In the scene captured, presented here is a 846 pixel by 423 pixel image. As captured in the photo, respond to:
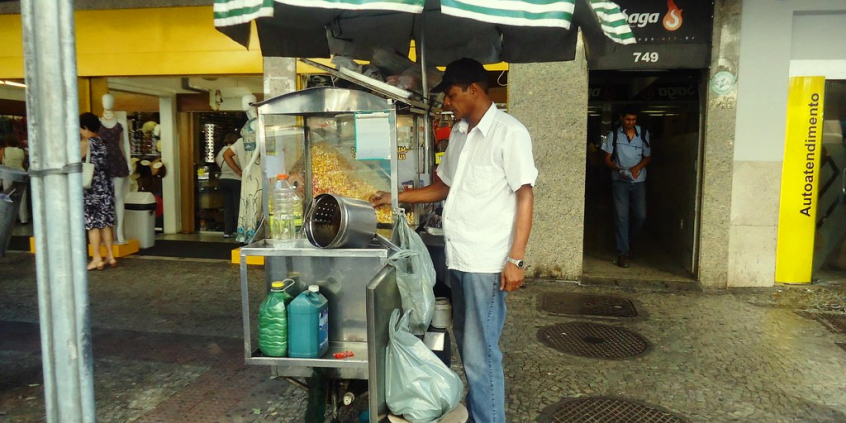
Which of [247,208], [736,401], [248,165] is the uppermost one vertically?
[248,165]

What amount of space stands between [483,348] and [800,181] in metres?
5.46

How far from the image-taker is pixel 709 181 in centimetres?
678

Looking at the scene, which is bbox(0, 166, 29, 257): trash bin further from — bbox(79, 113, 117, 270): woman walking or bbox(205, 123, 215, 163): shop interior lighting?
bbox(205, 123, 215, 163): shop interior lighting

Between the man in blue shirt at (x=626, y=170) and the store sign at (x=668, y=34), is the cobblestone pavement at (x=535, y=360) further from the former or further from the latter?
the store sign at (x=668, y=34)

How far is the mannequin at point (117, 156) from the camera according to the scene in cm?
775

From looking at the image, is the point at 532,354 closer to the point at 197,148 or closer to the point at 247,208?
the point at 247,208

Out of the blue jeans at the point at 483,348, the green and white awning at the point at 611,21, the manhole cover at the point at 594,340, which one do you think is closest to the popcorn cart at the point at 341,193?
the blue jeans at the point at 483,348

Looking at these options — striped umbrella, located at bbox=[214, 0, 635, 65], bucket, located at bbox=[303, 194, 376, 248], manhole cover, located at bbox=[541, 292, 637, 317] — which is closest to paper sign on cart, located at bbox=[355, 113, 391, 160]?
bucket, located at bbox=[303, 194, 376, 248]

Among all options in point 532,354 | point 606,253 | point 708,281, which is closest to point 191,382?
point 532,354

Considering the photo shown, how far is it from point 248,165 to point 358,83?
4925mm

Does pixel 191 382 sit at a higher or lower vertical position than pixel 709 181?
lower

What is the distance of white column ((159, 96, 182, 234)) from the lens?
10094mm

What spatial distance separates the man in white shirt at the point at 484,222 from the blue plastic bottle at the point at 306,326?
73 centimetres

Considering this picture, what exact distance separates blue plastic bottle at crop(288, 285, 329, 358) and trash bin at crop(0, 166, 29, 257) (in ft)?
5.53
